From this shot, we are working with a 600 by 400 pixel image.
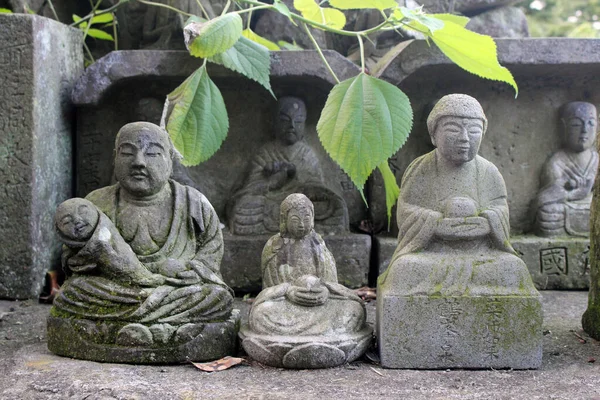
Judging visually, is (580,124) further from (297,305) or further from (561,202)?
(297,305)

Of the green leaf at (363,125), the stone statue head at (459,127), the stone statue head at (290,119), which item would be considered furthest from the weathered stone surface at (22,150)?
the stone statue head at (459,127)

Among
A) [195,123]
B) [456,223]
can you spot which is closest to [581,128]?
[456,223]

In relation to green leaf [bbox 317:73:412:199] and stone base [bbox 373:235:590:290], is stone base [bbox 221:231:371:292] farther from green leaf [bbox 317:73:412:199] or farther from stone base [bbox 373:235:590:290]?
green leaf [bbox 317:73:412:199]

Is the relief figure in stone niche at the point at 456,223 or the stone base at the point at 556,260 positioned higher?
the relief figure in stone niche at the point at 456,223

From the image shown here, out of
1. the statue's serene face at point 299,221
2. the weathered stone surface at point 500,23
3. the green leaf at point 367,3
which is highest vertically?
the weathered stone surface at point 500,23

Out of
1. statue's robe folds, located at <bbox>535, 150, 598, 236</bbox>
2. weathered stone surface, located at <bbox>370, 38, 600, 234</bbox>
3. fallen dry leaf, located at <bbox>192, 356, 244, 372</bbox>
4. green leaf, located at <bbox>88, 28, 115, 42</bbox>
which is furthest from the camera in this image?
green leaf, located at <bbox>88, 28, 115, 42</bbox>

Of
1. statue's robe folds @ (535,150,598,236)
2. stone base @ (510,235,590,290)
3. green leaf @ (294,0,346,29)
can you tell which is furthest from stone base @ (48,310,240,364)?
statue's robe folds @ (535,150,598,236)

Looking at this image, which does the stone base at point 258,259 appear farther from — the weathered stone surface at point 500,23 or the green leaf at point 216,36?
the weathered stone surface at point 500,23
